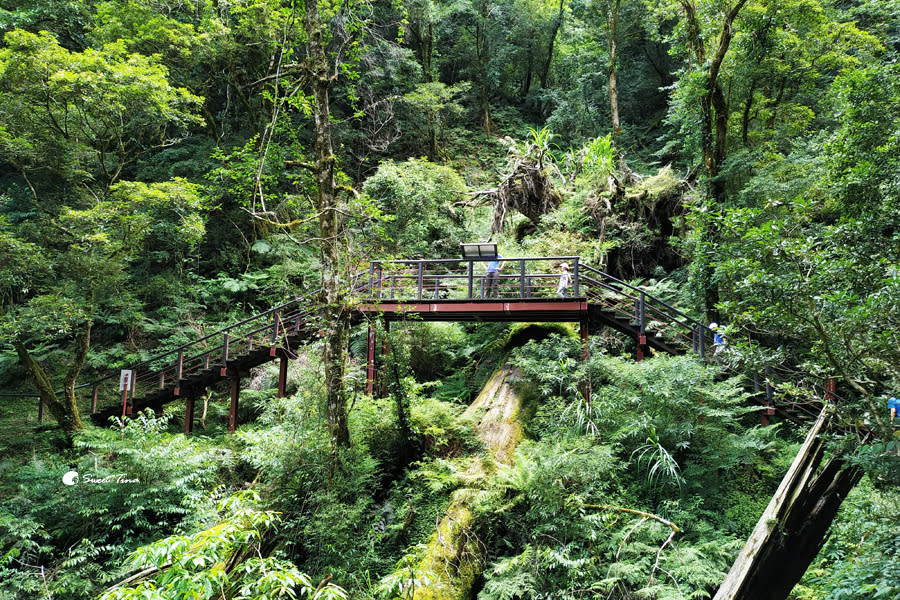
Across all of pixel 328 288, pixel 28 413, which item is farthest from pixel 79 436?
pixel 328 288

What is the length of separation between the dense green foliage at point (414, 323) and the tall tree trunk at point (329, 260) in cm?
6

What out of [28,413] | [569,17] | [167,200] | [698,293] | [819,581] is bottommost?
[28,413]

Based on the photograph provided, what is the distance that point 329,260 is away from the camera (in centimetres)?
754

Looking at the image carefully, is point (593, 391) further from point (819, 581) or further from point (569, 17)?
point (569, 17)

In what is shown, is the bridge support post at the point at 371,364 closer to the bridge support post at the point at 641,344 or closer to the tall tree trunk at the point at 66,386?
the bridge support post at the point at 641,344

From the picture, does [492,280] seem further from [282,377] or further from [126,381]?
[126,381]

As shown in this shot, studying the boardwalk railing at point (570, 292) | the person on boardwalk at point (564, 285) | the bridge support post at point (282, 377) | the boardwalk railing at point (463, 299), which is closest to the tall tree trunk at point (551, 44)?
the boardwalk railing at point (463, 299)

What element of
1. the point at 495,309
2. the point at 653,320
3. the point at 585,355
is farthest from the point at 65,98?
the point at 653,320

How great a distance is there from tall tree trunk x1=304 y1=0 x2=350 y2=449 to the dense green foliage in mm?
65

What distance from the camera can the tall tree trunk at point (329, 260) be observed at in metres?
7.18

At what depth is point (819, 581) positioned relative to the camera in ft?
18.6

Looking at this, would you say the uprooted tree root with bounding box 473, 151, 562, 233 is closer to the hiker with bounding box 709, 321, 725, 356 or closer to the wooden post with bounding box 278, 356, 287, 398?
the hiker with bounding box 709, 321, 725, 356

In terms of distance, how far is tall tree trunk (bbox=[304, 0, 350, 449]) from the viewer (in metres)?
7.18

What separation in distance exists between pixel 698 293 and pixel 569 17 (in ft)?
75.5
